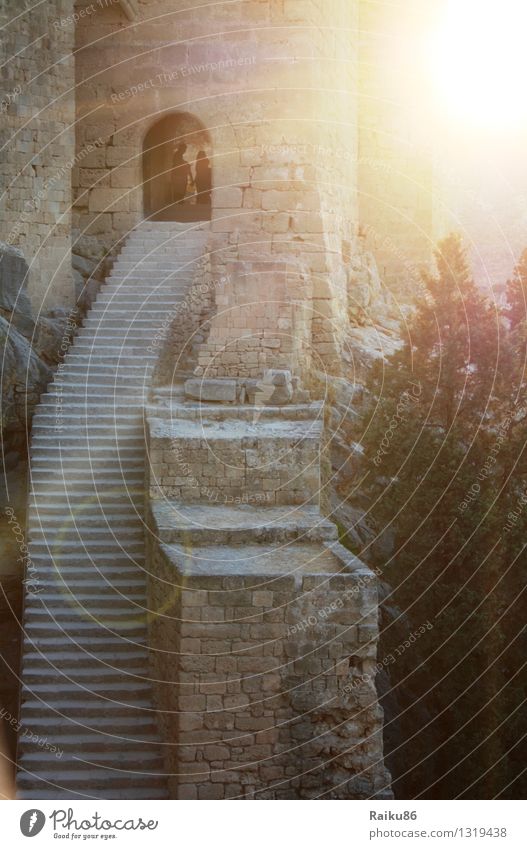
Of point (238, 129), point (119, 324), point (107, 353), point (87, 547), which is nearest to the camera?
point (87, 547)

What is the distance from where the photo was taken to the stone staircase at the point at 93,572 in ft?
46.5

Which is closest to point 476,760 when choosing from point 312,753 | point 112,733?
point 312,753

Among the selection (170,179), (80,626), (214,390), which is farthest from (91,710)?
(170,179)

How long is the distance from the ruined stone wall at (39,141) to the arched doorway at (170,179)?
5.63 ft

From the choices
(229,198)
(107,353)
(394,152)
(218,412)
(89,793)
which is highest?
(394,152)

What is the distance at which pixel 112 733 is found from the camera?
1441 centimetres

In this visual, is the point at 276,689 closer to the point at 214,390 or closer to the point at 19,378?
the point at 214,390

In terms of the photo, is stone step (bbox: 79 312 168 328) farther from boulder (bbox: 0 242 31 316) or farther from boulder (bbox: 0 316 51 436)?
boulder (bbox: 0 316 51 436)

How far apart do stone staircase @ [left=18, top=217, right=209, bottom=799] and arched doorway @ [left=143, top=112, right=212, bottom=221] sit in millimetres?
2832

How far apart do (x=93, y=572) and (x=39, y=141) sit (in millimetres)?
7964

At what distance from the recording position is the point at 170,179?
78.7 feet

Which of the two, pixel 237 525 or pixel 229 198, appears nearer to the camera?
pixel 237 525

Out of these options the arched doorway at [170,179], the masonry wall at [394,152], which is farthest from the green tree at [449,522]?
the masonry wall at [394,152]

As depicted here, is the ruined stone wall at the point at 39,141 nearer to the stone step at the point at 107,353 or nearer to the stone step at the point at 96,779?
the stone step at the point at 107,353
